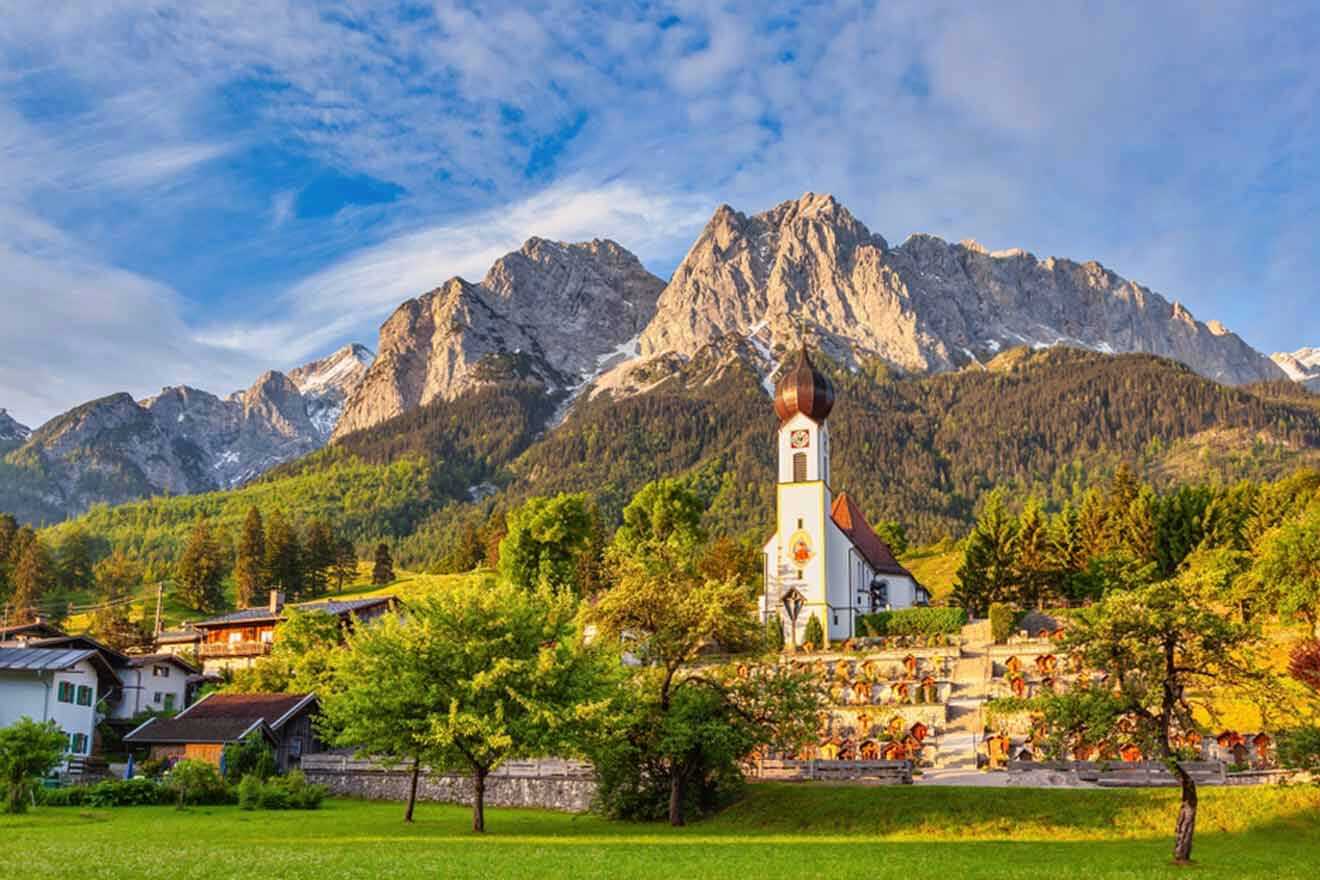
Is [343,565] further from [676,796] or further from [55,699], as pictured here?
[676,796]

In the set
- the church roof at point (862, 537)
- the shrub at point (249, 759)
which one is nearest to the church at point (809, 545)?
the church roof at point (862, 537)

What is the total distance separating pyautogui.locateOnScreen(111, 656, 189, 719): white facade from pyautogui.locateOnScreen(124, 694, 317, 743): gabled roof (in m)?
10.5

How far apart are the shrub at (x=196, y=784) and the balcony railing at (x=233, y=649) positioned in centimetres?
4090

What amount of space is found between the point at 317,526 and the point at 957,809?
351ft

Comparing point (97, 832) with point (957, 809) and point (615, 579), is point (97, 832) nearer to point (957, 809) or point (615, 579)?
point (615, 579)

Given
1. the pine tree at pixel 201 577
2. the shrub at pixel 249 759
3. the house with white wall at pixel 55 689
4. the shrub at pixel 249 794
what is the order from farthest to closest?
the pine tree at pixel 201 577, the house with white wall at pixel 55 689, the shrub at pixel 249 759, the shrub at pixel 249 794

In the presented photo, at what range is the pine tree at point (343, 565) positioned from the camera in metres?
134

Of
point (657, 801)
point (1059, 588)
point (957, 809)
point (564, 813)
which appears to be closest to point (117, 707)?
point (564, 813)

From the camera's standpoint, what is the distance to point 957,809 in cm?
3328

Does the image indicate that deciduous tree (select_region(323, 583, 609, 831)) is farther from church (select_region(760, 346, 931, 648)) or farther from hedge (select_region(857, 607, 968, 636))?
church (select_region(760, 346, 931, 648))

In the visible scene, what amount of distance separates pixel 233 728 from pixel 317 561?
71.5 meters

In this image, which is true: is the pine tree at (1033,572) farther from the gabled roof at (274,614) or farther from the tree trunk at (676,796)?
the tree trunk at (676,796)

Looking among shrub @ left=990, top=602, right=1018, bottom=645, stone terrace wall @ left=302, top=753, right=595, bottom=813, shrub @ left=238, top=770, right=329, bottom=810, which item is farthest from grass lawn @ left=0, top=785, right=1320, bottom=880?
shrub @ left=990, top=602, right=1018, bottom=645

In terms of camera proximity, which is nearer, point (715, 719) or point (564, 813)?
point (715, 719)
